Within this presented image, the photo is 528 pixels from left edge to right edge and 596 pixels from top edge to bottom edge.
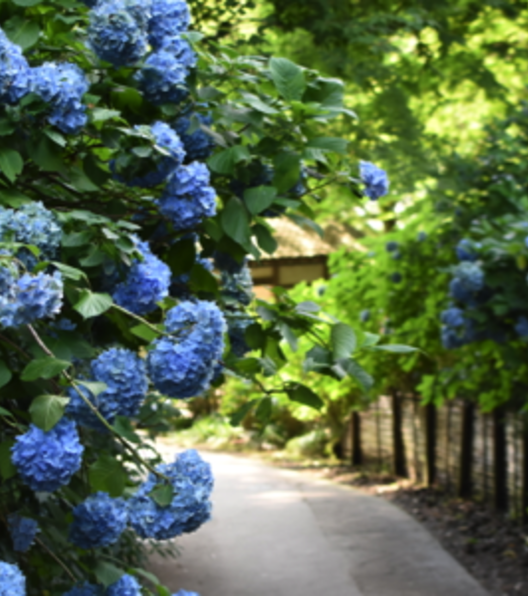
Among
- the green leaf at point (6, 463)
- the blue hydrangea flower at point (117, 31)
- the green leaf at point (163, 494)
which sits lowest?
the green leaf at point (163, 494)

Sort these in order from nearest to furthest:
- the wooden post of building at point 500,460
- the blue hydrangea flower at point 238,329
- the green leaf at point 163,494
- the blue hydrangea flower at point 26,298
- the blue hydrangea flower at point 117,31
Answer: the blue hydrangea flower at point 26,298 < the green leaf at point 163,494 < the blue hydrangea flower at point 117,31 < the blue hydrangea flower at point 238,329 < the wooden post of building at point 500,460

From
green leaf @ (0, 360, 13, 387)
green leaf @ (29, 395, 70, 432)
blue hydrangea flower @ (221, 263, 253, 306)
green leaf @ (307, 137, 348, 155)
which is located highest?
green leaf @ (307, 137, 348, 155)

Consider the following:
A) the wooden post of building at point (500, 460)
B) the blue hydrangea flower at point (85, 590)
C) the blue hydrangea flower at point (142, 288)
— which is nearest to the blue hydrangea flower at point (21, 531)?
the blue hydrangea flower at point (85, 590)

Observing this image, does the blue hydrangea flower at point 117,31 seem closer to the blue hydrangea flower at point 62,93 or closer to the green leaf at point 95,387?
the blue hydrangea flower at point 62,93

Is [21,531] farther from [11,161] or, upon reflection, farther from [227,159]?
A: [227,159]

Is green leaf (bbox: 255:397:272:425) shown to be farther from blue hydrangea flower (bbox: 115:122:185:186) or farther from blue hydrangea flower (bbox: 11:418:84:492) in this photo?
blue hydrangea flower (bbox: 11:418:84:492)

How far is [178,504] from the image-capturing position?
186 centimetres

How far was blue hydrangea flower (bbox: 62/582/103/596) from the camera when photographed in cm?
205

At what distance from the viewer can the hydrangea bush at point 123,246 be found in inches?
67.7

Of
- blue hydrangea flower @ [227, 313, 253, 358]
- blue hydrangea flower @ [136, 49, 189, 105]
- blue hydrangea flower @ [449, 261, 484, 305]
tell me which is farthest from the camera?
blue hydrangea flower @ [449, 261, 484, 305]

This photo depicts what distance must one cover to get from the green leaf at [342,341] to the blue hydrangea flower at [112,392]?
71 cm

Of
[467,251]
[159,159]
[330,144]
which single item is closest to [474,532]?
[467,251]

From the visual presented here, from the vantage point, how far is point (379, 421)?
1162 centimetres

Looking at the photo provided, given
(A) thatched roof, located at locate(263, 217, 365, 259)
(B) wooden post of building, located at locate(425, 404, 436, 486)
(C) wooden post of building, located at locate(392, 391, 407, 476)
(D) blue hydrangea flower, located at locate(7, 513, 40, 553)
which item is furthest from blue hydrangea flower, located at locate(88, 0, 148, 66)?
(A) thatched roof, located at locate(263, 217, 365, 259)
